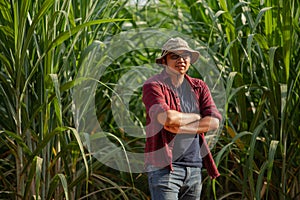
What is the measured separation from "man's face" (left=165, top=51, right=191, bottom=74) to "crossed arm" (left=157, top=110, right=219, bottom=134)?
0.53ft

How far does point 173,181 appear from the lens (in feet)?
8.68

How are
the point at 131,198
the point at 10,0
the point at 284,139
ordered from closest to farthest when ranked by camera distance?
the point at 10,0
the point at 284,139
the point at 131,198

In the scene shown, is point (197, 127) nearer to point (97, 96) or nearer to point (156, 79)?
point (156, 79)

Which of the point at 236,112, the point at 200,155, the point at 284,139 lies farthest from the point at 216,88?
the point at 200,155

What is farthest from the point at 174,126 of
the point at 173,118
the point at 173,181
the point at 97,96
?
the point at 97,96

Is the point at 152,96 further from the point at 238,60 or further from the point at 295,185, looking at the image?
the point at 295,185

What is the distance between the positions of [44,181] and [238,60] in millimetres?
1059

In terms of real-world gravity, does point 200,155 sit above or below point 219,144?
above

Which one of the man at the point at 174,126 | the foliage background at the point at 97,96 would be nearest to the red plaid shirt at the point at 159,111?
the man at the point at 174,126

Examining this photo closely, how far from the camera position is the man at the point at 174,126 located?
8.64 feet

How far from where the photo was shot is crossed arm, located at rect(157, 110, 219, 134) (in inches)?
103

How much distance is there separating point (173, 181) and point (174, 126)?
0.67 ft

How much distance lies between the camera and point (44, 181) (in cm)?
318

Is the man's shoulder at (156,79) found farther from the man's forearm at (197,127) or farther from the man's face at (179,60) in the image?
the man's forearm at (197,127)
